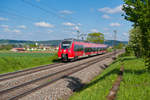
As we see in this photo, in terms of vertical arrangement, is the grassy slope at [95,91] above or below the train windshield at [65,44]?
below

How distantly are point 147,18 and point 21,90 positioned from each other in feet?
26.3

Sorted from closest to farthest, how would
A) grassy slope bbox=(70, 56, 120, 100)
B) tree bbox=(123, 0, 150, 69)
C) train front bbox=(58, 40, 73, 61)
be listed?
1. tree bbox=(123, 0, 150, 69)
2. grassy slope bbox=(70, 56, 120, 100)
3. train front bbox=(58, 40, 73, 61)

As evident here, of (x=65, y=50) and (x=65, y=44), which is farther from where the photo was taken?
(x=65, y=44)

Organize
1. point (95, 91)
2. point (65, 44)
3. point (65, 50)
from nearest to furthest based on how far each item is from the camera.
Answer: point (95, 91)
point (65, 50)
point (65, 44)

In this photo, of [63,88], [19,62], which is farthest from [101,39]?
[63,88]

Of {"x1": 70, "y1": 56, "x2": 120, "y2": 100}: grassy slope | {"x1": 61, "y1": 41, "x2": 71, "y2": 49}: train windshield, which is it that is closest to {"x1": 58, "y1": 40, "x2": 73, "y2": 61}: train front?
{"x1": 61, "y1": 41, "x2": 71, "y2": 49}: train windshield

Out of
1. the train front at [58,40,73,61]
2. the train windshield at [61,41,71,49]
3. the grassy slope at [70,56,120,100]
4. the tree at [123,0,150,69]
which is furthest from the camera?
the train windshield at [61,41,71,49]

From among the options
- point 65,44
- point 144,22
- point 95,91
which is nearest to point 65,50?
point 65,44

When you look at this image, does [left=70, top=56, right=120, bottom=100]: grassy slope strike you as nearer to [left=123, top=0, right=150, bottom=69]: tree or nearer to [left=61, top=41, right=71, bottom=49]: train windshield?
[left=123, top=0, right=150, bottom=69]: tree

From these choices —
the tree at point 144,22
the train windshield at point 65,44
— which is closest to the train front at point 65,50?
the train windshield at point 65,44

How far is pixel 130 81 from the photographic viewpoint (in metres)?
8.92

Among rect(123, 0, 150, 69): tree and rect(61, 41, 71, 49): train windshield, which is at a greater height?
rect(123, 0, 150, 69): tree

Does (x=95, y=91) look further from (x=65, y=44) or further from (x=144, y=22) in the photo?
(x=65, y=44)

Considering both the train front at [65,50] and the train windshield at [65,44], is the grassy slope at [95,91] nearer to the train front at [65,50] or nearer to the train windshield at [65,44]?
the train front at [65,50]
